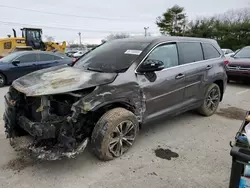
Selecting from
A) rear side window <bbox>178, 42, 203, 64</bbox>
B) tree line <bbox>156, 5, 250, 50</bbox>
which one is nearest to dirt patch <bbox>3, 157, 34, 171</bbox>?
rear side window <bbox>178, 42, 203, 64</bbox>

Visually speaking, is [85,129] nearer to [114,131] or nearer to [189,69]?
[114,131]

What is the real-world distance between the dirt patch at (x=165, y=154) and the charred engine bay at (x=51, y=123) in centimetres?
109

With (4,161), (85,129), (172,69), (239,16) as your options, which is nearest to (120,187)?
(85,129)

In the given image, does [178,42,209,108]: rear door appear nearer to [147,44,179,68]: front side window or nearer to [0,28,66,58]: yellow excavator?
[147,44,179,68]: front side window

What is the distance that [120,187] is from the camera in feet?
8.42

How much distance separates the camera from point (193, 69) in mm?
4152

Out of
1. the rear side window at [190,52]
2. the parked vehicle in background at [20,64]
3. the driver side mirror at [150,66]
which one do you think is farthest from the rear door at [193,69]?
the parked vehicle in background at [20,64]

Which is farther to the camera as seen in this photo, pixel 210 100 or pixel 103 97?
pixel 210 100

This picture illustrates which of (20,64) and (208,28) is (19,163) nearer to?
(20,64)

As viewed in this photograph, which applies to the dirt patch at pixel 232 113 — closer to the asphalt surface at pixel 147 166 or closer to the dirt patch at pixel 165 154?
the asphalt surface at pixel 147 166

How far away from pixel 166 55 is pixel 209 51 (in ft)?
4.88

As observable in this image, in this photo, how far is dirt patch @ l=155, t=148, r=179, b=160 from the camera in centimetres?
325

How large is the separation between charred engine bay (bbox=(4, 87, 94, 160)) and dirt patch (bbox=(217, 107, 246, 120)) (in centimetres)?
Result: 344

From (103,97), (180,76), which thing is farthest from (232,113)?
(103,97)
